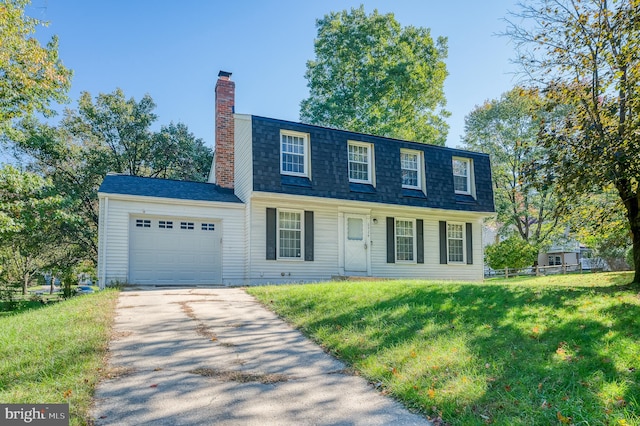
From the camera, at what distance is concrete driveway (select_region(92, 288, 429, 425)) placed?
3578mm

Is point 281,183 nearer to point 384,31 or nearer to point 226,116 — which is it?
point 226,116

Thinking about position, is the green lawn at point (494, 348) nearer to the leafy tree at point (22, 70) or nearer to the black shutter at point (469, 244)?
the black shutter at point (469, 244)

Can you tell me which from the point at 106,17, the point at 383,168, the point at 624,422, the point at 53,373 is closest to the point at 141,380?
the point at 53,373

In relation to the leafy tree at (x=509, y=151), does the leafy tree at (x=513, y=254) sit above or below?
below

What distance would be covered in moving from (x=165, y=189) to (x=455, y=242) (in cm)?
1060

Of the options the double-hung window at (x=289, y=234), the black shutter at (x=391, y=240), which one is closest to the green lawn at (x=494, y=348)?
the double-hung window at (x=289, y=234)

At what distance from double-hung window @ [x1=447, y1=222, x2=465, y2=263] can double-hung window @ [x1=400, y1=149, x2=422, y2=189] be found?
212cm

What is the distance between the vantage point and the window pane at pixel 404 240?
52.1 feet

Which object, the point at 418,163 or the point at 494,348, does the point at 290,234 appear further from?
the point at 494,348

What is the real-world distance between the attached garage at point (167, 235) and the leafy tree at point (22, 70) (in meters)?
4.08

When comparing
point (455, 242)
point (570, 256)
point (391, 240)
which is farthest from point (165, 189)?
point (570, 256)

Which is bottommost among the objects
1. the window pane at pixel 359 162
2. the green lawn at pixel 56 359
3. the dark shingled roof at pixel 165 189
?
the green lawn at pixel 56 359

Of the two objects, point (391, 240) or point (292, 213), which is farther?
point (391, 240)

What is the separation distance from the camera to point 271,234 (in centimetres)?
1378
